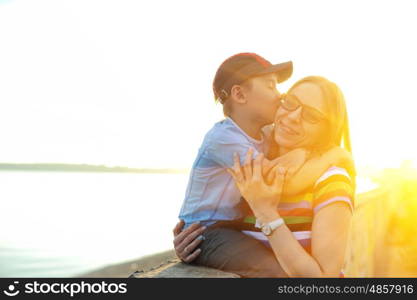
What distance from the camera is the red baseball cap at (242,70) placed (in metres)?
3.37

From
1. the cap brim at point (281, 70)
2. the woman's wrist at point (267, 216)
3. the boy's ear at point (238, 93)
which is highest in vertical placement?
the cap brim at point (281, 70)

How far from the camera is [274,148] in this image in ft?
10.8

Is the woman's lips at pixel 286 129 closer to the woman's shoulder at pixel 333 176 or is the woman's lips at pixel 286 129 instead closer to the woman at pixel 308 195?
the woman at pixel 308 195

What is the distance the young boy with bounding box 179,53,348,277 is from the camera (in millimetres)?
3014

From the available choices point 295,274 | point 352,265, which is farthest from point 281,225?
point 352,265

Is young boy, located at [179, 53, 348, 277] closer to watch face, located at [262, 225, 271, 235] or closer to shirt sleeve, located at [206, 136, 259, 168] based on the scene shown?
shirt sleeve, located at [206, 136, 259, 168]

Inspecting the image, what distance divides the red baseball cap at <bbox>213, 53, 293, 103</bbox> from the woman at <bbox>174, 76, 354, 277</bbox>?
44 centimetres

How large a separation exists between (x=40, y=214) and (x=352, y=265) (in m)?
57.0

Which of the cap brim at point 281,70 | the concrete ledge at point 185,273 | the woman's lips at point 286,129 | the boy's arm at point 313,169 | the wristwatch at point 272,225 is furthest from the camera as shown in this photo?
the cap brim at point 281,70

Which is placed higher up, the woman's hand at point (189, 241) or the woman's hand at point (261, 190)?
the woman's hand at point (261, 190)

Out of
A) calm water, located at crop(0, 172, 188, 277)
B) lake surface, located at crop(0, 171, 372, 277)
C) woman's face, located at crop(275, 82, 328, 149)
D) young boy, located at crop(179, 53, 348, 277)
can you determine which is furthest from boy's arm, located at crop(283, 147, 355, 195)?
calm water, located at crop(0, 172, 188, 277)

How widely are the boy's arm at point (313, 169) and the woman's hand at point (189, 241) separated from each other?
0.72 m

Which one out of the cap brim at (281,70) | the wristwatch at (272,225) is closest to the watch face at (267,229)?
the wristwatch at (272,225)

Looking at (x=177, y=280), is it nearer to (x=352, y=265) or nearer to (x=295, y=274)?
(x=295, y=274)
